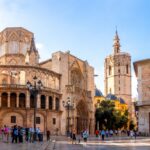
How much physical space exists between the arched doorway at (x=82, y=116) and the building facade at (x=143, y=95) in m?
17.3

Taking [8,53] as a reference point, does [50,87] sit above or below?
below

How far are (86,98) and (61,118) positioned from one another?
10451 millimetres

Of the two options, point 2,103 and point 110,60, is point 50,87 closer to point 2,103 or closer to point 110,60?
point 2,103

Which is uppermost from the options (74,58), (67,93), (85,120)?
(74,58)

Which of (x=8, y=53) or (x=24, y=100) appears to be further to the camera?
(x=8, y=53)

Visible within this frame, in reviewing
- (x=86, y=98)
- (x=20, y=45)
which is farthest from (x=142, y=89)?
(x=20, y=45)

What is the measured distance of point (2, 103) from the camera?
171ft

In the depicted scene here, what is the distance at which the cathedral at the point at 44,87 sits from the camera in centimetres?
5169

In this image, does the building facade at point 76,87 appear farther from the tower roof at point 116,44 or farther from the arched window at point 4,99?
the tower roof at point 116,44

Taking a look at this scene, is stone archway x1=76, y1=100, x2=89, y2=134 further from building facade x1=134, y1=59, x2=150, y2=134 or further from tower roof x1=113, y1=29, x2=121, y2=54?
tower roof x1=113, y1=29, x2=121, y2=54

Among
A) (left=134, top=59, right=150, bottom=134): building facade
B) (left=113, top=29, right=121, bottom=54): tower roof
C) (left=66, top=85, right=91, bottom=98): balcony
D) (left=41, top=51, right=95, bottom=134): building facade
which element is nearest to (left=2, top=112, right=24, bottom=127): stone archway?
(left=41, top=51, right=95, bottom=134): building facade

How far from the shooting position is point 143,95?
4944 cm

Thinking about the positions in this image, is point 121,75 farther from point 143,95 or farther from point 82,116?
point 143,95

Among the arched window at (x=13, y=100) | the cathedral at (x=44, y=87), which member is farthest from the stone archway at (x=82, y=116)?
the arched window at (x=13, y=100)
